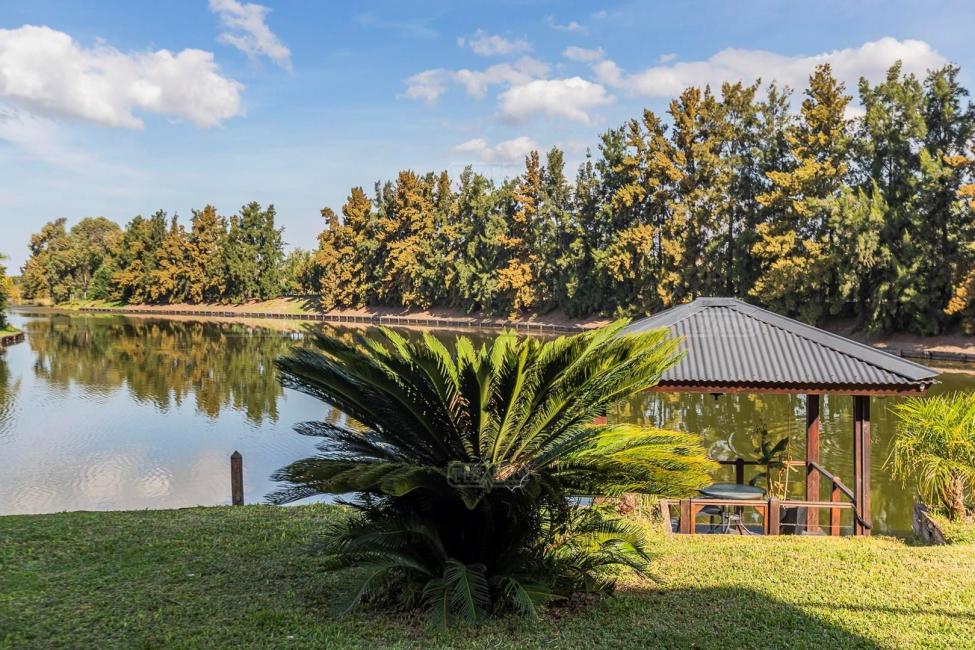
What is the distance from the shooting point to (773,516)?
786 centimetres

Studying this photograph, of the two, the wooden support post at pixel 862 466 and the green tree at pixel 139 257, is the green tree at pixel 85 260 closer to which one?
the green tree at pixel 139 257

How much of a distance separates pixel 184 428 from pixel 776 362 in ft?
46.6

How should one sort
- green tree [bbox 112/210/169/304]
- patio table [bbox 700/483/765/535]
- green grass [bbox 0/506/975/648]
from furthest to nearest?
green tree [bbox 112/210/169/304]
patio table [bbox 700/483/765/535]
green grass [bbox 0/506/975/648]

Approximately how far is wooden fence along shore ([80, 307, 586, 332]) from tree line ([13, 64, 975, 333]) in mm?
1605

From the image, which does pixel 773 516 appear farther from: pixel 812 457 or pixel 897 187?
pixel 897 187

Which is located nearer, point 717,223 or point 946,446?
point 946,446

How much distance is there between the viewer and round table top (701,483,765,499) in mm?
8555

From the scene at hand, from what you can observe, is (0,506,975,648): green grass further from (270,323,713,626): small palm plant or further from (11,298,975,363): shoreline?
(11,298,975,363): shoreline

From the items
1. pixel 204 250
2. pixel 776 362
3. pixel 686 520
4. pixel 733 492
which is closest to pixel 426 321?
pixel 204 250

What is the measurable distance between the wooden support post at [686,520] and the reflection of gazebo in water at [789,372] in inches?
0.4

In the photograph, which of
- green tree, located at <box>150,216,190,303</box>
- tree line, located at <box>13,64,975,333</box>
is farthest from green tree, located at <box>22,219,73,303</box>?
tree line, located at <box>13,64,975,333</box>

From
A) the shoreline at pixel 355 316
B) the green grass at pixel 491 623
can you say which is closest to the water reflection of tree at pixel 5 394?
the green grass at pixel 491 623

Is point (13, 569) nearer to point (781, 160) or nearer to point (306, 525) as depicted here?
point (306, 525)

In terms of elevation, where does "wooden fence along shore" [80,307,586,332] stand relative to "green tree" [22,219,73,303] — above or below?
below
